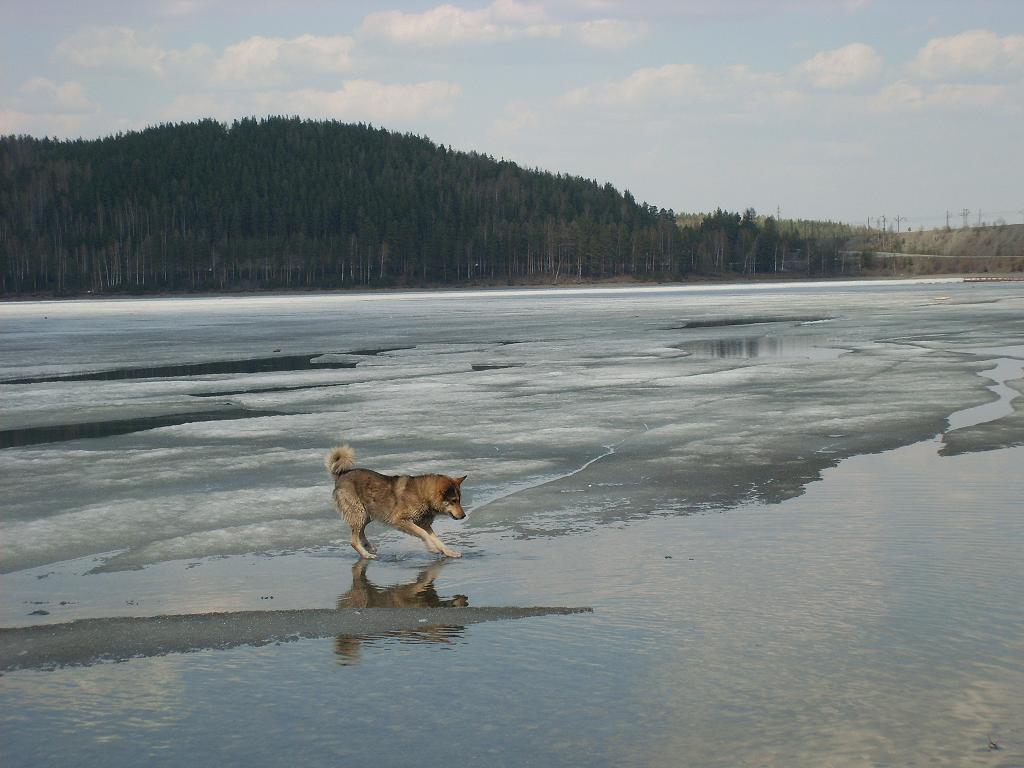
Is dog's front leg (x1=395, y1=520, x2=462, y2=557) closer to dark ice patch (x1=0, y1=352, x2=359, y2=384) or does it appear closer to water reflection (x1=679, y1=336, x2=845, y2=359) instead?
dark ice patch (x1=0, y1=352, x2=359, y2=384)

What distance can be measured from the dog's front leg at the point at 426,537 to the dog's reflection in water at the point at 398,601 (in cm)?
11

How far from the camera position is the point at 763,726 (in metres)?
6.04

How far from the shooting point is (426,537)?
1002 cm

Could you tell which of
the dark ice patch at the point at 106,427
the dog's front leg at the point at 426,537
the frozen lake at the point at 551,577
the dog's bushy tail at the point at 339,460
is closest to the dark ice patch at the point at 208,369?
the frozen lake at the point at 551,577

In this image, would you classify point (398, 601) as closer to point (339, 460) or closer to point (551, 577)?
point (551, 577)

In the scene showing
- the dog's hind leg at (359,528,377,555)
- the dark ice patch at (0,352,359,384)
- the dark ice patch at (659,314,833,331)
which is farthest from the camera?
the dark ice patch at (659,314,833,331)

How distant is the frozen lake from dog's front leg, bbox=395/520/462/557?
31cm

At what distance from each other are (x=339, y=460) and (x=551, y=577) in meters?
2.38

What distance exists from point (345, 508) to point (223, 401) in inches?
545

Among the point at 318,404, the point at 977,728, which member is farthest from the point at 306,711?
the point at 318,404

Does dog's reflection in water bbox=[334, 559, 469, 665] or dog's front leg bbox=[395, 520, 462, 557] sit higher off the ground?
dog's front leg bbox=[395, 520, 462, 557]

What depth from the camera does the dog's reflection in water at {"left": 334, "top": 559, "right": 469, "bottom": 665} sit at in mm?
7750

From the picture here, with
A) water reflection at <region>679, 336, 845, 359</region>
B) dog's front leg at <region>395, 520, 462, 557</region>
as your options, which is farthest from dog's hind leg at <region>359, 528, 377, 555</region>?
water reflection at <region>679, 336, 845, 359</region>

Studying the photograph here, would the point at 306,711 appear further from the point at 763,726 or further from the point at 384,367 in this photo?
the point at 384,367
